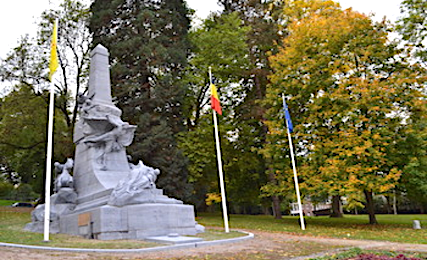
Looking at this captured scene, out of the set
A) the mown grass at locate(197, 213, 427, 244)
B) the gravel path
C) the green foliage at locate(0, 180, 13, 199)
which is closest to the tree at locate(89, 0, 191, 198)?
the mown grass at locate(197, 213, 427, 244)

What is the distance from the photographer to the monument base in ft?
37.9

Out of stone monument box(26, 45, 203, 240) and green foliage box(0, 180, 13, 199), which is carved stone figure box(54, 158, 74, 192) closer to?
stone monument box(26, 45, 203, 240)

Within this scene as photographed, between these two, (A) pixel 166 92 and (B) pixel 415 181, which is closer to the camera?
(B) pixel 415 181

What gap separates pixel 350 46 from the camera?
1997 centimetres

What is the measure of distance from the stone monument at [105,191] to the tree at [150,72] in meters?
6.87

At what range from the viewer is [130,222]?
462 inches

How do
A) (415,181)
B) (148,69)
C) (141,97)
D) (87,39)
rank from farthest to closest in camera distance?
(87,39) < (148,69) < (141,97) < (415,181)

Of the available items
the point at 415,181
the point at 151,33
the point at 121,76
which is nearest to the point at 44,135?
the point at 121,76

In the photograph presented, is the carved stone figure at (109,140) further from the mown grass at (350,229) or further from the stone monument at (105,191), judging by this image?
the mown grass at (350,229)

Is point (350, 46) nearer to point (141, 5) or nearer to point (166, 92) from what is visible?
point (166, 92)

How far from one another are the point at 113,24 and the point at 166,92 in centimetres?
739

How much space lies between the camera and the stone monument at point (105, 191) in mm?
11766

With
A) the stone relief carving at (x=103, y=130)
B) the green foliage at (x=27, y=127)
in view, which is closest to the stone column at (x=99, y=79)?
the stone relief carving at (x=103, y=130)

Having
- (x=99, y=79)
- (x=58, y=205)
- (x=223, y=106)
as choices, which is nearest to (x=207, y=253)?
(x=58, y=205)
